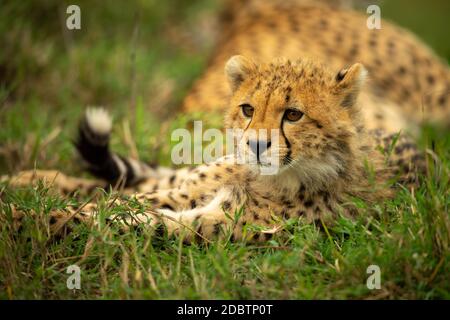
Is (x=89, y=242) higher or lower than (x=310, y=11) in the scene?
Answer: lower

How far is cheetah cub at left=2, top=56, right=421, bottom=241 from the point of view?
281 centimetres

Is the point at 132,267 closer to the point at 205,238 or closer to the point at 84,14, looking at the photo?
the point at 205,238

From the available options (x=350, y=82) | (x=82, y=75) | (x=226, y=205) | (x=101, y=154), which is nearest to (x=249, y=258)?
(x=226, y=205)

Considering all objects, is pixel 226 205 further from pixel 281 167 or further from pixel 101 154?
pixel 101 154

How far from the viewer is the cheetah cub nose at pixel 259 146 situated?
272cm

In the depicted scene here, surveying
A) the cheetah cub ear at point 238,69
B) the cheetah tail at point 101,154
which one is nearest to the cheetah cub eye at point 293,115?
the cheetah cub ear at point 238,69

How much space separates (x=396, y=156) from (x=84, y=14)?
10.8 feet

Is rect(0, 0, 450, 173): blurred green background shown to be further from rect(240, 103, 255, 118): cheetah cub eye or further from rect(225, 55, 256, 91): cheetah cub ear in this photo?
rect(240, 103, 255, 118): cheetah cub eye

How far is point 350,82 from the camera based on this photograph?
9.58 ft

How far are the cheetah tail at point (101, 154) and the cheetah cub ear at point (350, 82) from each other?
126 cm

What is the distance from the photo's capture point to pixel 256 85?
117 inches

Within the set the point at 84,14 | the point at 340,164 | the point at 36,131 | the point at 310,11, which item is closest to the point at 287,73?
the point at 340,164

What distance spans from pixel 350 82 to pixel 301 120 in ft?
0.96

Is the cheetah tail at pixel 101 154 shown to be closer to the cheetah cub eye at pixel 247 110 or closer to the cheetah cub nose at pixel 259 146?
the cheetah cub eye at pixel 247 110
